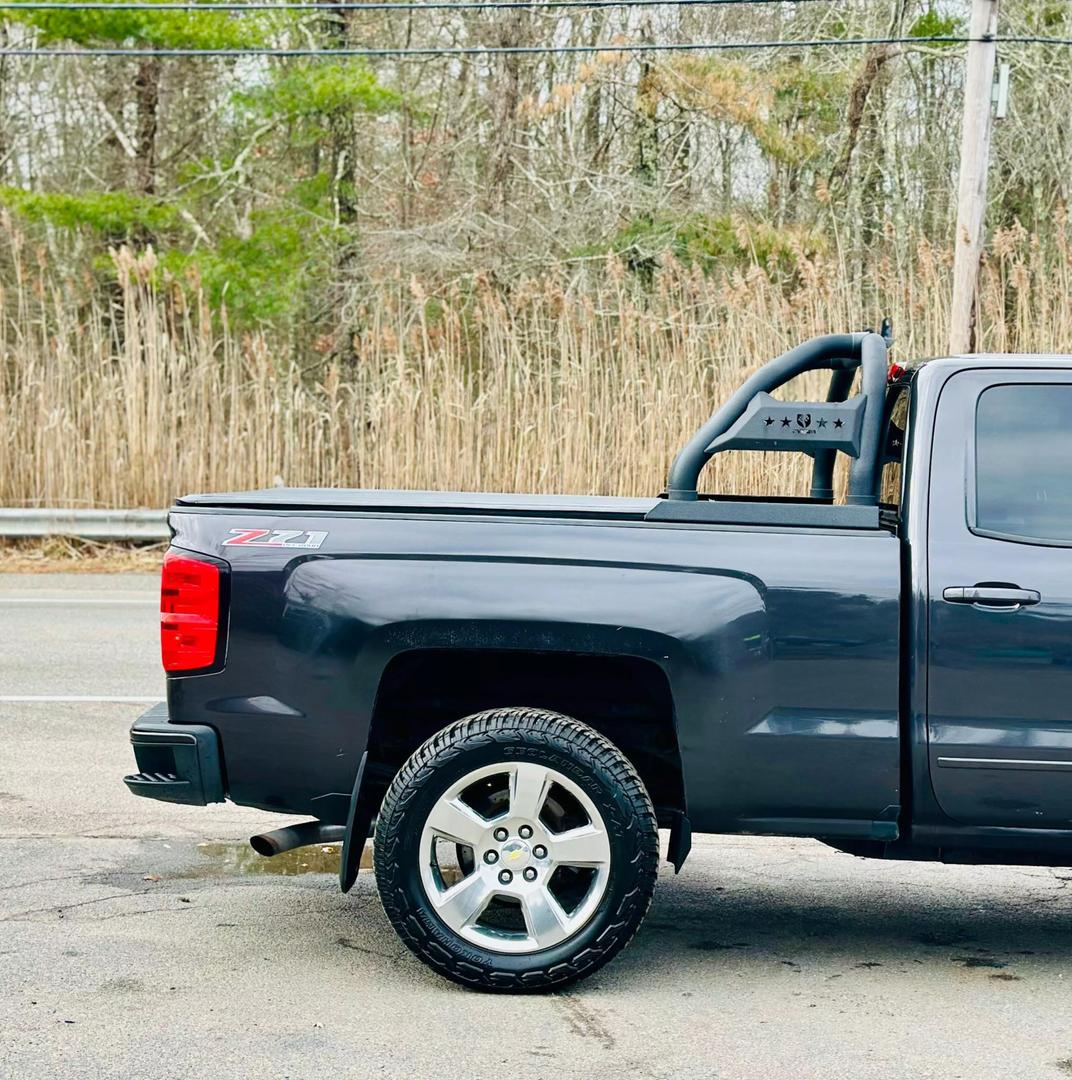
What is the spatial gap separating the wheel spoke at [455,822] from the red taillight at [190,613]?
76cm

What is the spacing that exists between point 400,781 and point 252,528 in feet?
2.71

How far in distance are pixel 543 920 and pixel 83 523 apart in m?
10.8

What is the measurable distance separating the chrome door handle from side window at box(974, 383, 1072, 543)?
18cm

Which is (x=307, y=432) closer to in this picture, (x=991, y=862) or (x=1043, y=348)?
(x=1043, y=348)

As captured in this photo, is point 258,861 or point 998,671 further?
point 258,861

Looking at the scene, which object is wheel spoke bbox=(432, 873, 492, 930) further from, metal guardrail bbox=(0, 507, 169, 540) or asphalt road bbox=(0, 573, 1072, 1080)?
metal guardrail bbox=(0, 507, 169, 540)

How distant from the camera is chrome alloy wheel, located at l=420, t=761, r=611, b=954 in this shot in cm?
413

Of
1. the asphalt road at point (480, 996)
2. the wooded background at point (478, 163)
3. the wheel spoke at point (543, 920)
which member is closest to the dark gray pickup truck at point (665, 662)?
the wheel spoke at point (543, 920)

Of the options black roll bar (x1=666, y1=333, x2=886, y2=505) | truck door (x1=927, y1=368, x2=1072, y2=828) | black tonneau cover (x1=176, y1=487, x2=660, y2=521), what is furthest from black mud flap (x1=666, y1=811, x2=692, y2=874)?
black roll bar (x1=666, y1=333, x2=886, y2=505)

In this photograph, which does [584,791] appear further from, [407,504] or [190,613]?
[190,613]

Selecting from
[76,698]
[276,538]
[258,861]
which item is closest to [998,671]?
[276,538]

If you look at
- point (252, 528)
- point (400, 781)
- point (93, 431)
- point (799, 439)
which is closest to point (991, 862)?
point (799, 439)

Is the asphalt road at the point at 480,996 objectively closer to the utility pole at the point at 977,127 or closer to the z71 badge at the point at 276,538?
the z71 badge at the point at 276,538

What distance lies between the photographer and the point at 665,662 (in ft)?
13.5
